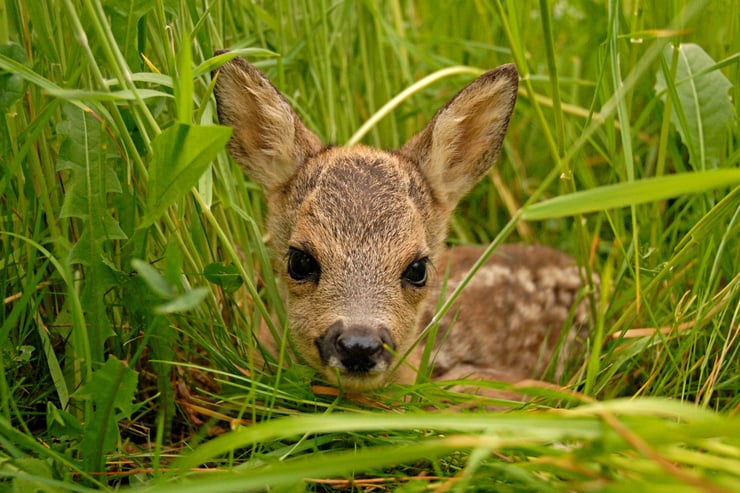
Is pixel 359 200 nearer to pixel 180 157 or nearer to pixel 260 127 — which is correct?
pixel 260 127

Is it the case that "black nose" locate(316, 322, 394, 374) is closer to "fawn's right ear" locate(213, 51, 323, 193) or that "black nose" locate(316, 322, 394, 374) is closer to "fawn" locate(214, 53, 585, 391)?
"fawn" locate(214, 53, 585, 391)

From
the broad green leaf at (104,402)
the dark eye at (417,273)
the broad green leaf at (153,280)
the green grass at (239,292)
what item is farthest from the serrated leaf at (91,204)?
the dark eye at (417,273)

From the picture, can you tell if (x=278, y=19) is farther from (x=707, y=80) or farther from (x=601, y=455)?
(x=601, y=455)

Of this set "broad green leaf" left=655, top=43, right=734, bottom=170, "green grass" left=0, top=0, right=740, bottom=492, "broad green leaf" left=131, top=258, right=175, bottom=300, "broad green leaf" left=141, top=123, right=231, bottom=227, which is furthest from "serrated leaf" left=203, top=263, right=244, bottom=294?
"broad green leaf" left=655, top=43, right=734, bottom=170

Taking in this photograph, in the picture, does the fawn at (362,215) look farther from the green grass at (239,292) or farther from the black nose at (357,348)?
the green grass at (239,292)

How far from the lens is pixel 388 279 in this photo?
282 cm

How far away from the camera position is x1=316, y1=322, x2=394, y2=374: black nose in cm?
249

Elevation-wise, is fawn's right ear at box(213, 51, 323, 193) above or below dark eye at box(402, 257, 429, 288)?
above

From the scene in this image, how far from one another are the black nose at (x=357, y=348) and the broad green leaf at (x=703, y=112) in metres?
1.39

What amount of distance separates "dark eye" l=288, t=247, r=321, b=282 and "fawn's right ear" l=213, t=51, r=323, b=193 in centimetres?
51

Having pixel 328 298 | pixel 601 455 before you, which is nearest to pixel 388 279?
pixel 328 298

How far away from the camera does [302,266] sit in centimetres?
292

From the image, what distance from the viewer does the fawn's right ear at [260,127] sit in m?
3.09

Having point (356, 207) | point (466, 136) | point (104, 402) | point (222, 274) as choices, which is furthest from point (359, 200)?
point (104, 402)
